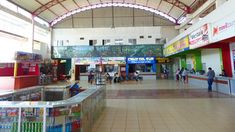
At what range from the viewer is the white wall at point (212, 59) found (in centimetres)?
1072

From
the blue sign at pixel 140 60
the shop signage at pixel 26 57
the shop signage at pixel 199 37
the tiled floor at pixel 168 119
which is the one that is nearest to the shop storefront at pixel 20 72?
the shop signage at pixel 26 57

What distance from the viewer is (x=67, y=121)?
313 cm

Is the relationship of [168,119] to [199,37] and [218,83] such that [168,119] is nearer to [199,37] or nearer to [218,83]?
[199,37]

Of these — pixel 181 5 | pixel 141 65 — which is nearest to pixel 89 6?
pixel 141 65

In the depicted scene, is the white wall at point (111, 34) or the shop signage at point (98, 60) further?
the white wall at point (111, 34)

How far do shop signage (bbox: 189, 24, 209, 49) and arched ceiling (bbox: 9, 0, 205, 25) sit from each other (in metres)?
7.06

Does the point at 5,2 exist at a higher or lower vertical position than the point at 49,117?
higher

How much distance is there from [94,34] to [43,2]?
21.8ft

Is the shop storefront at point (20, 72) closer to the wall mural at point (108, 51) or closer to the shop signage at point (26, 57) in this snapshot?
the shop signage at point (26, 57)

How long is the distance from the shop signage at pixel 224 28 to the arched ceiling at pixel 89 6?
9130 mm

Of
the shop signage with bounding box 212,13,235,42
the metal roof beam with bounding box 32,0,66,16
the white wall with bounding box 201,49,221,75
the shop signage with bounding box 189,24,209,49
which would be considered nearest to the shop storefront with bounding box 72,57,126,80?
the metal roof beam with bounding box 32,0,66,16

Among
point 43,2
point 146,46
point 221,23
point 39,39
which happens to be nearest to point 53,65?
point 39,39

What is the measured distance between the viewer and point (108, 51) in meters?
20.6

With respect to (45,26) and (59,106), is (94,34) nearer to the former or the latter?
(45,26)
